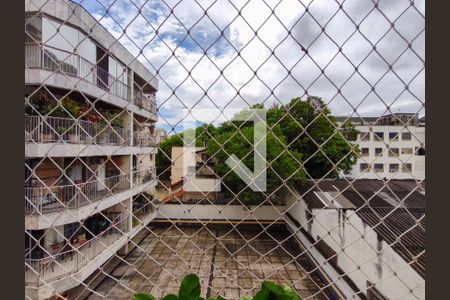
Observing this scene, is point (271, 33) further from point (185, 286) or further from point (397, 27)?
point (185, 286)

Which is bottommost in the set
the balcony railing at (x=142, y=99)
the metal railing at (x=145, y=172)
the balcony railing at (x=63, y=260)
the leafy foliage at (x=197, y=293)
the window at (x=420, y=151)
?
the balcony railing at (x=63, y=260)

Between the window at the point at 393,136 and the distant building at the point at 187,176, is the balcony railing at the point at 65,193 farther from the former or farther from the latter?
the window at the point at 393,136

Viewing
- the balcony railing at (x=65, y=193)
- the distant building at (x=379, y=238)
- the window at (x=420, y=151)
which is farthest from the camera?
the balcony railing at (x=65, y=193)

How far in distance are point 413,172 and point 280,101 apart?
13.5 inches

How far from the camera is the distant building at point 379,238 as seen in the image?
0.74 m

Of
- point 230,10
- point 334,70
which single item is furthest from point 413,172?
point 230,10

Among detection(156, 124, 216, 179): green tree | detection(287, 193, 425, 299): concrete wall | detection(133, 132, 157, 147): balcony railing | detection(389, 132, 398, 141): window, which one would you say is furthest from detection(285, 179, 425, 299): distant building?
detection(133, 132, 157, 147): balcony railing

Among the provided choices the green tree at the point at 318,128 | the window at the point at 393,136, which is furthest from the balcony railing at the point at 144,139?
the window at the point at 393,136

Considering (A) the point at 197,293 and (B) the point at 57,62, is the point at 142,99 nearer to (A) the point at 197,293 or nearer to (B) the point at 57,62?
(B) the point at 57,62

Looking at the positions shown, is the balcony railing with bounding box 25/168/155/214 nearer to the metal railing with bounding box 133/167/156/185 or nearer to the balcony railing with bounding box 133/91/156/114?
the metal railing with bounding box 133/167/156/185

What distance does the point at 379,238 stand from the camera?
97.8 inches

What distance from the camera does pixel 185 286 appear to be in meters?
0.56

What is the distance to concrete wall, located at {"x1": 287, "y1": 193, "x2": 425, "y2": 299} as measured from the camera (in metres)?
0.77

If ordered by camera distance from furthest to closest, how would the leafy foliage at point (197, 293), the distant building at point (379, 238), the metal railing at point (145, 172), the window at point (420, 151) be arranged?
the metal railing at point (145, 172) → the distant building at point (379, 238) → the window at point (420, 151) → the leafy foliage at point (197, 293)
